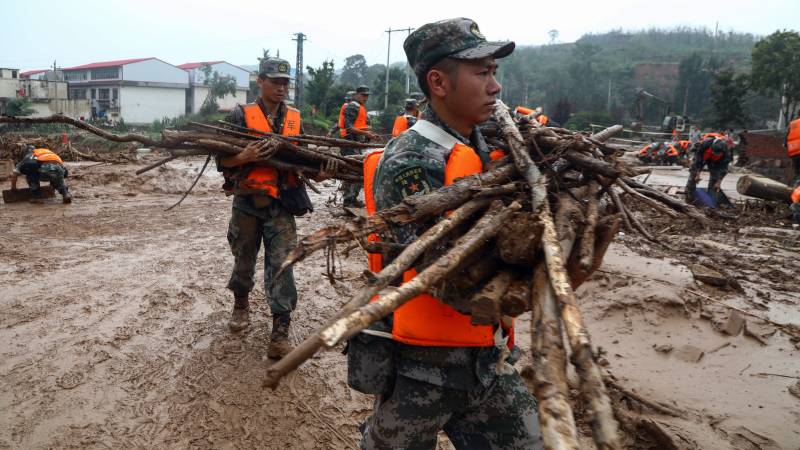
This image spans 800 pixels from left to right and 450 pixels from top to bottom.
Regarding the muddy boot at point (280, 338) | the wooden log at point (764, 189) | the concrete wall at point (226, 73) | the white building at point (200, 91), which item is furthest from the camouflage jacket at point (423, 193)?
the concrete wall at point (226, 73)

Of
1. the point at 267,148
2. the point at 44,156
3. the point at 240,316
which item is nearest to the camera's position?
the point at 267,148

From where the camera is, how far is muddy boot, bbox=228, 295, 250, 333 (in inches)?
170

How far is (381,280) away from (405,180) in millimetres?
499

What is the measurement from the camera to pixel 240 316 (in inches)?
171

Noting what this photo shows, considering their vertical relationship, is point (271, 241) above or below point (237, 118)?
below

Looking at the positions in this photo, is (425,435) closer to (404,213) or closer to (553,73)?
(404,213)

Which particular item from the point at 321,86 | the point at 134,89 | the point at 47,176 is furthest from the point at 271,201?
the point at 134,89

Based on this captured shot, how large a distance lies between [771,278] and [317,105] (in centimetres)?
2905

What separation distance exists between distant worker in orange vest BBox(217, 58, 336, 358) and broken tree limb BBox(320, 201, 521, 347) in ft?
8.52

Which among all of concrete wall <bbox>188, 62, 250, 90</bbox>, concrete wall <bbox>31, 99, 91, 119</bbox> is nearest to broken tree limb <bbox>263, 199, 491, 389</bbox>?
concrete wall <bbox>31, 99, 91, 119</bbox>

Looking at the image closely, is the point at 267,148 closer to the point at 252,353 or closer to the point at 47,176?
the point at 252,353

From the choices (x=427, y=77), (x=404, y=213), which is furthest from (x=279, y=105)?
(x=404, y=213)

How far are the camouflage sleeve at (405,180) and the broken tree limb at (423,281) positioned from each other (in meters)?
0.22

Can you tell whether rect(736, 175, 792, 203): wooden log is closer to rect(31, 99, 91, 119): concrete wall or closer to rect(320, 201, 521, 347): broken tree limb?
rect(320, 201, 521, 347): broken tree limb
